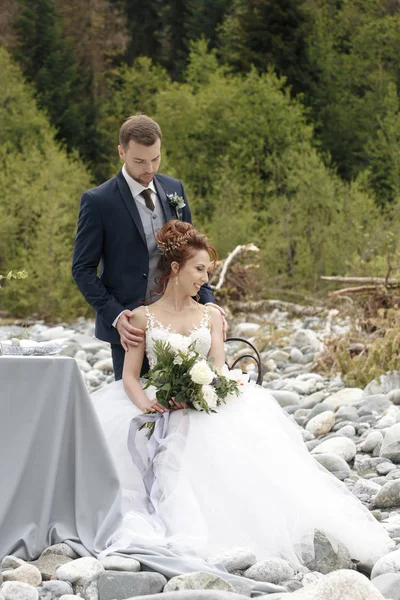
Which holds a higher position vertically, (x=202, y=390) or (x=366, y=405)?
(x=202, y=390)

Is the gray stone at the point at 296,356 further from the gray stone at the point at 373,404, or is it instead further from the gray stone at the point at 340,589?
the gray stone at the point at 340,589

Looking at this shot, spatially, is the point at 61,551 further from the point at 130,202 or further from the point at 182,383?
the point at 130,202

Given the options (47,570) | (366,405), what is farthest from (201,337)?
(366,405)

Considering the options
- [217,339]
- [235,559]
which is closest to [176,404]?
[217,339]

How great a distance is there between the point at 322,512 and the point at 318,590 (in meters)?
0.98

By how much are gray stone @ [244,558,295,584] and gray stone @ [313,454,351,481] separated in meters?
1.99

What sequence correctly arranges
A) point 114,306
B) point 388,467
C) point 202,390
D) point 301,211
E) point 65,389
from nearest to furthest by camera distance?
point 65,389 → point 202,390 → point 114,306 → point 388,467 → point 301,211

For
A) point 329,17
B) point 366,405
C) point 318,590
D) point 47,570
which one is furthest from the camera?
point 329,17

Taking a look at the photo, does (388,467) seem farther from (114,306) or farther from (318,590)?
(318,590)

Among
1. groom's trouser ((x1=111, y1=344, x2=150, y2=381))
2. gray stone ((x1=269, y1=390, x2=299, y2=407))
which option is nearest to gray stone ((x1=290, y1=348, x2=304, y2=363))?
gray stone ((x1=269, y1=390, x2=299, y2=407))

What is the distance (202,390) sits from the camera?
14.5 feet

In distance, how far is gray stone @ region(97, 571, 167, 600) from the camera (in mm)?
3555

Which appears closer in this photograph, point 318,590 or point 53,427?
point 318,590

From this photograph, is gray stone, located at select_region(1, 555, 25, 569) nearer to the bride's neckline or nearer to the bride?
the bride
